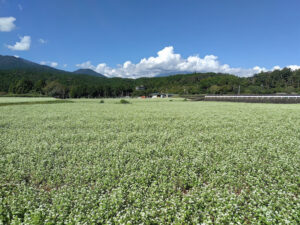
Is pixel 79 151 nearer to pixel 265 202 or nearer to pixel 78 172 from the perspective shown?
pixel 78 172

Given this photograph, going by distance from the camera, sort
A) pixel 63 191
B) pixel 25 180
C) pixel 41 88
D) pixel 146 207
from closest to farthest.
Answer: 1. pixel 146 207
2. pixel 63 191
3. pixel 25 180
4. pixel 41 88

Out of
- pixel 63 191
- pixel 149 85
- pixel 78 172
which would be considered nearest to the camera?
pixel 63 191

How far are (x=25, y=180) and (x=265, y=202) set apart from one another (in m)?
7.61

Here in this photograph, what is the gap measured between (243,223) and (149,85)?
18619 centimetres

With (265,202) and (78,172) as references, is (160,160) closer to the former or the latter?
(78,172)

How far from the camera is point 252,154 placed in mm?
7801

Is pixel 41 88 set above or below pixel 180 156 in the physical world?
above

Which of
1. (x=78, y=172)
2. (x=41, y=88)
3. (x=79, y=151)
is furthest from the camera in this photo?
(x=41, y=88)

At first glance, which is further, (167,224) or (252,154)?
(252,154)

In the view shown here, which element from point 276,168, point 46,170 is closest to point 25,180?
point 46,170

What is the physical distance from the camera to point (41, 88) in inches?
5113

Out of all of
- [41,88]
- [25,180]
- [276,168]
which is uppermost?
[41,88]

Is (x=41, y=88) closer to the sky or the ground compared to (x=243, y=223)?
closer to the sky

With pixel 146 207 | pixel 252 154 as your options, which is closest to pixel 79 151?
pixel 146 207
